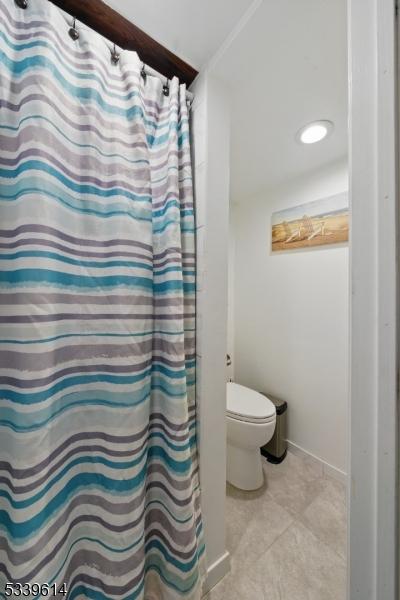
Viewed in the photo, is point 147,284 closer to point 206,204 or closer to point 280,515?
point 206,204

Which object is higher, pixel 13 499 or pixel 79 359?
pixel 79 359

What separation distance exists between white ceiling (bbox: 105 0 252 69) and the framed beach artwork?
3.57 ft

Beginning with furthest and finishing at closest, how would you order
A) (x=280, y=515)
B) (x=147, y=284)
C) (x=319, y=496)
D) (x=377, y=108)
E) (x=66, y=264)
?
(x=319, y=496) → (x=280, y=515) → (x=147, y=284) → (x=66, y=264) → (x=377, y=108)

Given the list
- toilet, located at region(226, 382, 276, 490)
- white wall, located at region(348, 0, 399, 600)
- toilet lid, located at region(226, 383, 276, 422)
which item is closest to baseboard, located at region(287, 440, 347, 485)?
toilet, located at region(226, 382, 276, 490)

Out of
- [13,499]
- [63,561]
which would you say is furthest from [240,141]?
[63,561]

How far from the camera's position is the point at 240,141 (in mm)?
1374

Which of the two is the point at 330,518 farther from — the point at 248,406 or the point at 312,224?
the point at 312,224

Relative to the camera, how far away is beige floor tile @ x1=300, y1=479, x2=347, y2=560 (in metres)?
1.07

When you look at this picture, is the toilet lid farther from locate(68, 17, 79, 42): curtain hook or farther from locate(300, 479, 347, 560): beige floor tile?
locate(68, 17, 79, 42): curtain hook

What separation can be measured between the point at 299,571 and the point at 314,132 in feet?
7.14

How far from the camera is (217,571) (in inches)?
36.3

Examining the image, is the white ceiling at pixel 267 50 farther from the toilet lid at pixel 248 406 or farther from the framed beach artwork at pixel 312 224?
the toilet lid at pixel 248 406

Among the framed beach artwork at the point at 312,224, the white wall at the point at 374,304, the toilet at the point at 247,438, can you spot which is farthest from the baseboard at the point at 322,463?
the framed beach artwork at the point at 312,224

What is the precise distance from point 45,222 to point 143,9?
79 cm
